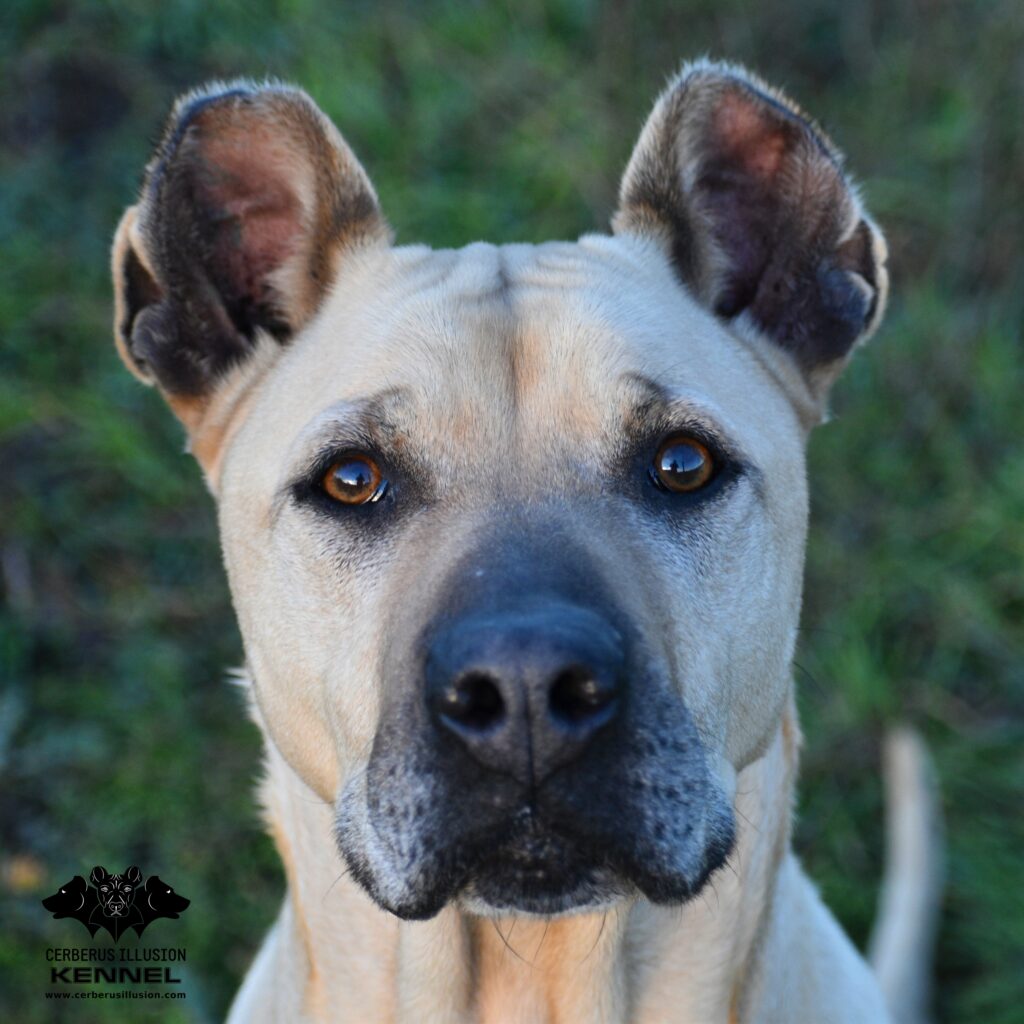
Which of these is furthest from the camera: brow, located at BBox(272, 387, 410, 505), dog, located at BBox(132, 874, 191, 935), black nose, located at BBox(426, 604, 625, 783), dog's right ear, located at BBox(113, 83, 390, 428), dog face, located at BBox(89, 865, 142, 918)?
dog, located at BBox(132, 874, 191, 935)

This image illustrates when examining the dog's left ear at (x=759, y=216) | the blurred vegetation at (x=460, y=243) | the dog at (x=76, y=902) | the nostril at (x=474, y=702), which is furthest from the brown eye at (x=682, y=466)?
the dog at (x=76, y=902)

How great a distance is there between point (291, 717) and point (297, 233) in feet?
3.97

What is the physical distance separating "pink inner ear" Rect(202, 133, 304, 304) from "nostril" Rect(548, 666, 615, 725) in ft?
5.04

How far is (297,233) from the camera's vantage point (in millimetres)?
3211

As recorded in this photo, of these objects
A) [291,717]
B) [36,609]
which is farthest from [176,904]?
[291,717]

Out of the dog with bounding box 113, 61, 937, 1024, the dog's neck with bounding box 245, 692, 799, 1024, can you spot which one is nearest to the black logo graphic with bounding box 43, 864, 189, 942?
the dog with bounding box 113, 61, 937, 1024

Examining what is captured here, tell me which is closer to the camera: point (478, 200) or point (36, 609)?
point (36, 609)

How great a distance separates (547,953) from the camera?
8.98 ft

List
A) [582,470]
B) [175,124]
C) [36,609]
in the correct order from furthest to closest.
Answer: [36,609] → [175,124] → [582,470]

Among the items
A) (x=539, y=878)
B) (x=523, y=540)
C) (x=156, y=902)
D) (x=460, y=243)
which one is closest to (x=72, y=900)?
(x=156, y=902)

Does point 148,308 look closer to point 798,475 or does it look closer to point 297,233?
point 297,233

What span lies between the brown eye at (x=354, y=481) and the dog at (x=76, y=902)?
247 cm

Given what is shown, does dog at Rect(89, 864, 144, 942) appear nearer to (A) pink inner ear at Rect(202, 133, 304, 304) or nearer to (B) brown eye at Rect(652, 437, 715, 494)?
(A) pink inner ear at Rect(202, 133, 304, 304)

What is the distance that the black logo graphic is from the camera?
4.52 metres
